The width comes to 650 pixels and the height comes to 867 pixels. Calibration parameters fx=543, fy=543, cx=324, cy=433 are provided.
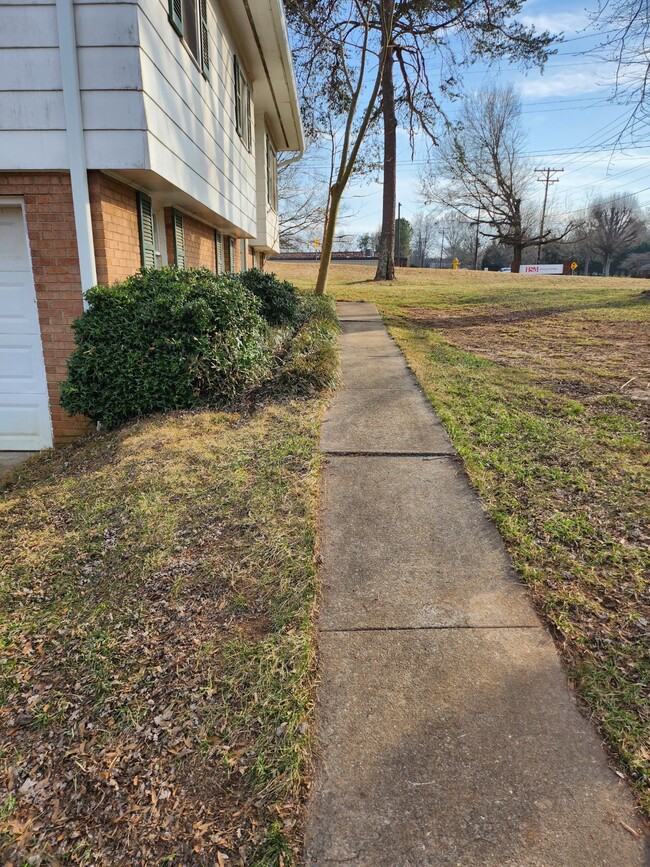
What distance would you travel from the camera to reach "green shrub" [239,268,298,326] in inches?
346

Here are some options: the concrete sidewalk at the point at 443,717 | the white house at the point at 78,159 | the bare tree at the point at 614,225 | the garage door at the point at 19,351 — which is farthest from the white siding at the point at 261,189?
the bare tree at the point at 614,225

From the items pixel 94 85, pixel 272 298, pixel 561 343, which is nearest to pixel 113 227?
pixel 94 85

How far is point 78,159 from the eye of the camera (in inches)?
183

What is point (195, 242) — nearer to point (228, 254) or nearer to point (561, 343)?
point (228, 254)

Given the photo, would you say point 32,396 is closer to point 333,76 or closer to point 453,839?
point 453,839

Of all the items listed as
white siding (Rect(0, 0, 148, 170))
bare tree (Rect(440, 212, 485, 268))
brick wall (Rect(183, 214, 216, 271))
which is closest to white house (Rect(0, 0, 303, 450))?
white siding (Rect(0, 0, 148, 170))

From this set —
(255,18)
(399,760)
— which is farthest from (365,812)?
(255,18)

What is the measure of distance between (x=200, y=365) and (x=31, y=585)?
2848 mm

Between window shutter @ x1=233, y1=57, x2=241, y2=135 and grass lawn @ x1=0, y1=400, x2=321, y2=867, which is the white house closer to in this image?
grass lawn @ x1=0, y1=400, x2=321, y2=867

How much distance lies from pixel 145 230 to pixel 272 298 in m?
3.12

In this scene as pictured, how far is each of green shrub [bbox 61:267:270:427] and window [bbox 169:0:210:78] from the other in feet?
8.32

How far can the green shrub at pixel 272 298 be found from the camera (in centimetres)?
880

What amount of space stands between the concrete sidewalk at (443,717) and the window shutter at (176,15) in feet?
16.9

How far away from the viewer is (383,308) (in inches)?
583
